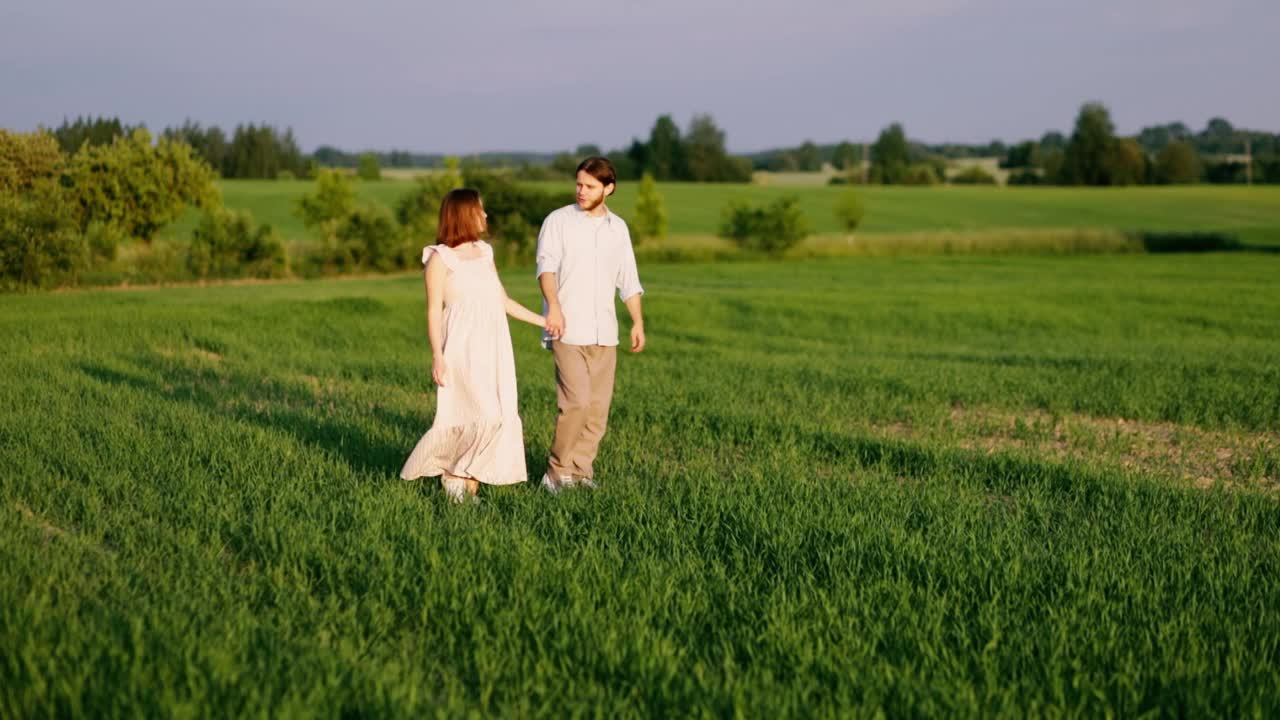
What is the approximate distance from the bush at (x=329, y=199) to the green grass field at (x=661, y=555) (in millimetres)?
36164

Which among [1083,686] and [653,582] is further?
[653,582]

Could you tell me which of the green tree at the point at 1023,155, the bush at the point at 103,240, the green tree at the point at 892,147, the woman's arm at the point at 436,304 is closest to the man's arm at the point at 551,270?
the woman's arm at the point at 436,304

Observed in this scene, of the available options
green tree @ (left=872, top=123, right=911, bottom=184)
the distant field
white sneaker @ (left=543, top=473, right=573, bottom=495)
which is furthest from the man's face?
green tree @ (left=872, top=123, right=911, bottom=184)

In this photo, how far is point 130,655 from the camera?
3934mm

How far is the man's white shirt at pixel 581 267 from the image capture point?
7398 millimetres

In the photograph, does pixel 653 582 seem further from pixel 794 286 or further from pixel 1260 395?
pixel 794 286

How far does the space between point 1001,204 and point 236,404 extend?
88643 millimetres

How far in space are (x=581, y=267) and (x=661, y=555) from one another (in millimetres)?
2512

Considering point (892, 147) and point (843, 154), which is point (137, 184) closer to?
point (892, 147)

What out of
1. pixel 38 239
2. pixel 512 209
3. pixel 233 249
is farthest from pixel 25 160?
pixel 512 209

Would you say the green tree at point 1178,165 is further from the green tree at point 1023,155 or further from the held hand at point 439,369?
the held hand at point 439,369

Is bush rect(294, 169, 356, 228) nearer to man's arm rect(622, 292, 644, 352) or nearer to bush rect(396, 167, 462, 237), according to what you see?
bush rect(396, 167, 462, 237)

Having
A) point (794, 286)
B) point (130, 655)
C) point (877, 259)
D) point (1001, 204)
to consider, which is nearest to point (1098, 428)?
point (130, 655)

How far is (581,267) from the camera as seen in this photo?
24.4 ft
